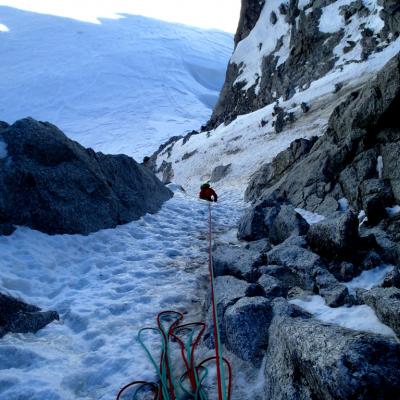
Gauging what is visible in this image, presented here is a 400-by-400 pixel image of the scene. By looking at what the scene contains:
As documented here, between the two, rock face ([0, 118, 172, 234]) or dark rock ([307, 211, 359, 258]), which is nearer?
dark rock ([307, 211, 359, 258])

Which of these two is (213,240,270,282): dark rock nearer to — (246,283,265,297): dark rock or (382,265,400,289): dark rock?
(246,283,265,297): dark rock

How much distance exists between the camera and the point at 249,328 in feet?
19.0

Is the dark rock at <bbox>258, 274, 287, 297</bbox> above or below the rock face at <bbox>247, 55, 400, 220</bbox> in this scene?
below

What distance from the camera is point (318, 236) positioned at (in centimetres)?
863

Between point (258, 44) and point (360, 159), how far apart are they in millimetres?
56970

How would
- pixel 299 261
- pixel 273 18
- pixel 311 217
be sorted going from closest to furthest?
pixel 299 261 → pixel 311 217 → pixel 273 18

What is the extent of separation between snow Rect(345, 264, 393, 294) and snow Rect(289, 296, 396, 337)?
100 cm

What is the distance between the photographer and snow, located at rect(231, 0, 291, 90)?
5841cm

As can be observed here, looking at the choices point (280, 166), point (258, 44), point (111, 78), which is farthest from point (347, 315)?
point (111, 78)

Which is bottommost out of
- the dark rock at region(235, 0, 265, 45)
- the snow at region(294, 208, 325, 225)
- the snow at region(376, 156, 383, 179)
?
the snow at region(294, 208, 325, 225)

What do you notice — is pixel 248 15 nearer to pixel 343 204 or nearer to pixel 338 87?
pixel 338 87

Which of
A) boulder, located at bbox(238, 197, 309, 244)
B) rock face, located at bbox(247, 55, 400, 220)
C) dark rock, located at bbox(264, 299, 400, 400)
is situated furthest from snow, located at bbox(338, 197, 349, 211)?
dark rock, located at bbox(264, 299, 400, 400)

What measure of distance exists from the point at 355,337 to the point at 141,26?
692 ft

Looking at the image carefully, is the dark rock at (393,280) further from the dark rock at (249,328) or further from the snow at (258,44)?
the snow at (258,44)
